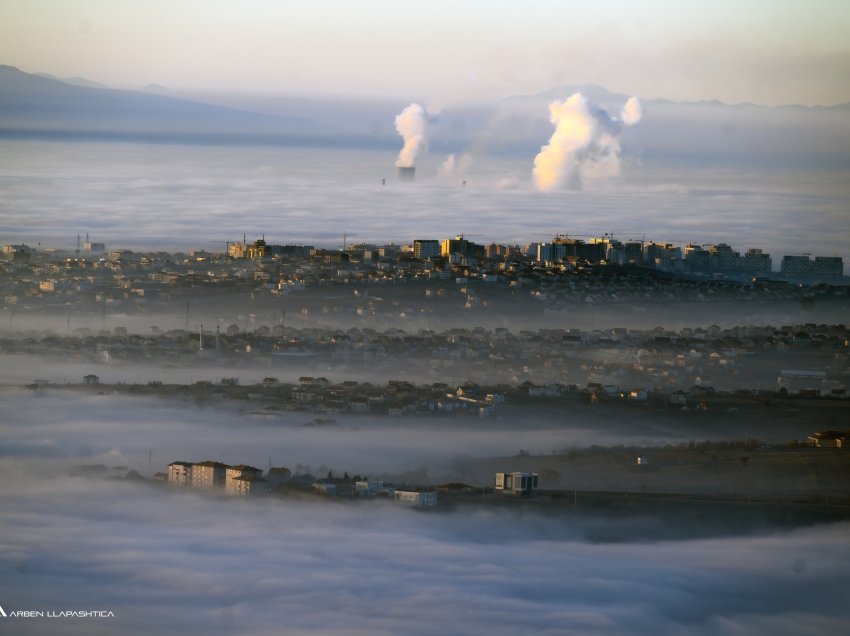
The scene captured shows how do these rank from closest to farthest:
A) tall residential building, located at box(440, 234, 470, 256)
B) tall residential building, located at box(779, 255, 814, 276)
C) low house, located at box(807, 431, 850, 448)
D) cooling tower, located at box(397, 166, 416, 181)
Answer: low house, located at box(807, 431, 850, 448), tall residential building, located at box(440, 234, 470, 256), tall residential building, located at box(779, 255, 814, 276), cooling tower, located at box(397, 166, 416, 181)

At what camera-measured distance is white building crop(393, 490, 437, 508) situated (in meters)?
11.4

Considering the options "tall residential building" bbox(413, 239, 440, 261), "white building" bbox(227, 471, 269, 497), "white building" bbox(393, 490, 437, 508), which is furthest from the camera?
"tall residential building" bbox(413, 239, 440, 261)

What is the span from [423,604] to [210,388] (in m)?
5.06

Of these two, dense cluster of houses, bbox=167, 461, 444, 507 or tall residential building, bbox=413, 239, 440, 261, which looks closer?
dense cluster of houses, bbox=167, 461, 444, 507

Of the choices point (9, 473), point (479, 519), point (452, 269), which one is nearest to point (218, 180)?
point (452, 269)

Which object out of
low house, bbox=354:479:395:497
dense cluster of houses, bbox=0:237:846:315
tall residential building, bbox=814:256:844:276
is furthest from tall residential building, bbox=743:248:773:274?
low house, bbox=354:479:395:497

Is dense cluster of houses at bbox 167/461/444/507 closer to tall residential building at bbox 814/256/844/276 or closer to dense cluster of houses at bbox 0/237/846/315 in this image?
dense cluster of houses at bbox 0/237/846/315

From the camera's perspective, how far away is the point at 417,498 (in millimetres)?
11453

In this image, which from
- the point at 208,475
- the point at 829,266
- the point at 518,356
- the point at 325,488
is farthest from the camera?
the point at 829,266

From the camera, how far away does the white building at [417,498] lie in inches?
449

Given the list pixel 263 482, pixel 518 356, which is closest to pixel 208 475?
pixel 263 482

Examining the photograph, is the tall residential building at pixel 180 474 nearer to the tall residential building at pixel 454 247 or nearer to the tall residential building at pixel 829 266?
the tall residential building at pixel 454 247

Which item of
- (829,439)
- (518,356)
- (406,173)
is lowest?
(829,439)

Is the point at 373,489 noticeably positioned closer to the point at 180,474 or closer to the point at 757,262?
the point at 180,474
